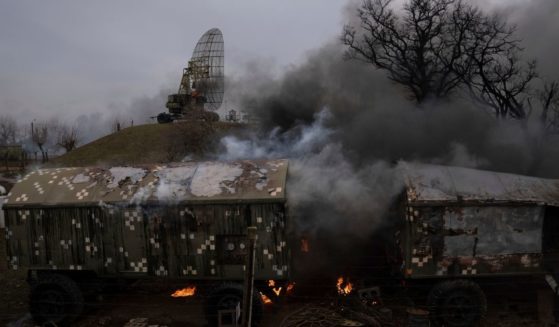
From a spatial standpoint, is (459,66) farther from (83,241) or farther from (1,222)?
(1,222)

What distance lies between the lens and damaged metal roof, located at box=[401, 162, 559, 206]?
8.86 meters

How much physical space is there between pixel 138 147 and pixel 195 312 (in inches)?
1218

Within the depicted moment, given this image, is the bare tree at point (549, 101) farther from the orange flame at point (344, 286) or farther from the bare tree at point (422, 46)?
the orange flame at point (344, 286)

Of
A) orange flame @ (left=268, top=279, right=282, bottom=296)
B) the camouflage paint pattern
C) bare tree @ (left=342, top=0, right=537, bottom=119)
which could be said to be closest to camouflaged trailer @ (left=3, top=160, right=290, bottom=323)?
the camouflage paint pattern

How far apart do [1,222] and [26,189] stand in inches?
418

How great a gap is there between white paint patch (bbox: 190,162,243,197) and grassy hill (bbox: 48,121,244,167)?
1896 cm

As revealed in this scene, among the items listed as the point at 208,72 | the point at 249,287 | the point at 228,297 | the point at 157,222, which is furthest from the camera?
the point at 208,72

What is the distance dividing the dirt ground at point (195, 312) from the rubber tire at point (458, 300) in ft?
1.69

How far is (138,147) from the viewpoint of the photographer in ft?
127

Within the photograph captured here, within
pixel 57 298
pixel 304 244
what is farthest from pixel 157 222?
pixel 304 244

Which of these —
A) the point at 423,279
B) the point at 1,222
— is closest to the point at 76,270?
the point at 423,279

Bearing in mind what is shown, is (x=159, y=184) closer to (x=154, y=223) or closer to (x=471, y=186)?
(x=154, y=223)

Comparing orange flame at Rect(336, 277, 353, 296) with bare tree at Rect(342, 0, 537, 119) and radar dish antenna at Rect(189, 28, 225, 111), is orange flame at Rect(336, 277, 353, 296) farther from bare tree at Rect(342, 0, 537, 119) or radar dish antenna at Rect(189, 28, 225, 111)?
radar dish antenna at Rect(189, 28, 225, 111)

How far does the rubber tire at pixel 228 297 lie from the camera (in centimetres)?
898
